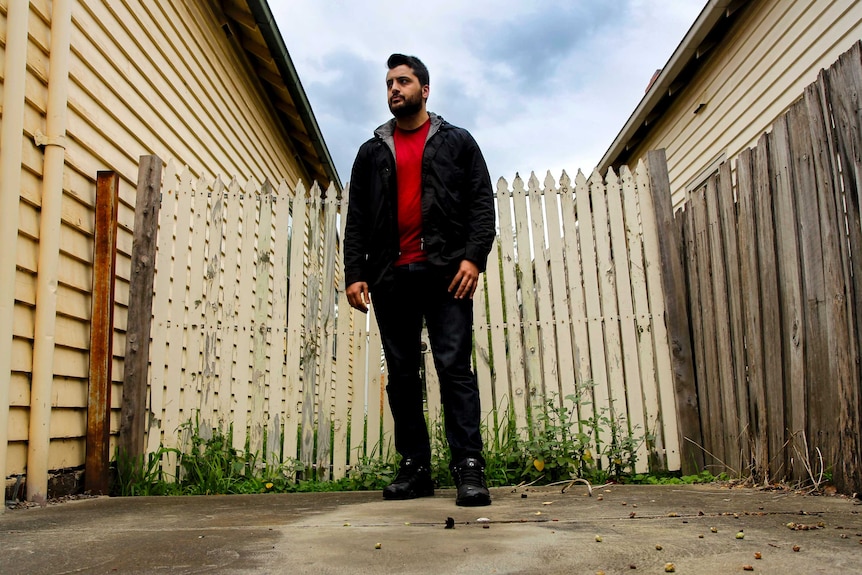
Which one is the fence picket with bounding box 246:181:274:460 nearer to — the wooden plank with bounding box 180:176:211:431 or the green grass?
the green grass

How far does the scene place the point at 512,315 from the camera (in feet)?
13.8

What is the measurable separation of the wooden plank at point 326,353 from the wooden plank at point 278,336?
0.77ft

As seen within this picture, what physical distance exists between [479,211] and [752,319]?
59.2 inches

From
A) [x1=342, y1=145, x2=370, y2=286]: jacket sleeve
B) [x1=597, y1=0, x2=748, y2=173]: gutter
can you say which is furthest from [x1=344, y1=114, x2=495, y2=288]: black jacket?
[x1=597, y1=0, x2=748, y2=173]: gutter

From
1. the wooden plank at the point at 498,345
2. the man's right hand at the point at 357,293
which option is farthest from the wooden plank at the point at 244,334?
the wooden plank at the point at 498,345

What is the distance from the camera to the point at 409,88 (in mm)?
3182

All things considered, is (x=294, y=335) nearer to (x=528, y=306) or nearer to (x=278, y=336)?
(x=278, y=336)

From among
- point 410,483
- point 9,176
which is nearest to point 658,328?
point 410,483

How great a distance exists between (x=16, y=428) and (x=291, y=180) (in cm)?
739

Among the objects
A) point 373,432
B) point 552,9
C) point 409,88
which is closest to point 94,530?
point 373,432

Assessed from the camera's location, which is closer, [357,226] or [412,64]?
[412,64]

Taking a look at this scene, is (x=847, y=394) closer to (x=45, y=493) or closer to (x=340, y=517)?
(x=340, y=517)

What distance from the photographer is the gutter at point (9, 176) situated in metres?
2.88

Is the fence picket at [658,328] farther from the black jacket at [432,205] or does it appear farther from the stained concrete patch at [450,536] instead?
the black jacket at [432,205]
